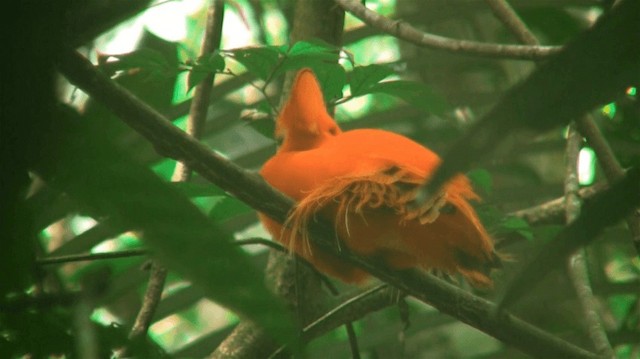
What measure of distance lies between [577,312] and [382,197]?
164 cm

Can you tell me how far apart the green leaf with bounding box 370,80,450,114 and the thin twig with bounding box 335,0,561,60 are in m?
0.13

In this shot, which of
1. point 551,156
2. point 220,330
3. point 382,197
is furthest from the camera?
point 551,156

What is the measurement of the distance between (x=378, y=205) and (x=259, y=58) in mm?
329

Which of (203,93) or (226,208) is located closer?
(226,208)

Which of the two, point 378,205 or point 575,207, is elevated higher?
point 378,205

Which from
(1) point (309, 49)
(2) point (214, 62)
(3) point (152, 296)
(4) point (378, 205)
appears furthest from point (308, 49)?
(3) point (152, 296)

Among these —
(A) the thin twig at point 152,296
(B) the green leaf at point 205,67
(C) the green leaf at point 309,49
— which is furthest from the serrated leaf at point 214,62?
(A) the thin twig at point 152,296

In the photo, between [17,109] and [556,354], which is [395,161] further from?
[17,109]

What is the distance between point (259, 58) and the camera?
4.78 feet

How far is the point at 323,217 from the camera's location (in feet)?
4.85

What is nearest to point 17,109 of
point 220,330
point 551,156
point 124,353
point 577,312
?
point 124,353

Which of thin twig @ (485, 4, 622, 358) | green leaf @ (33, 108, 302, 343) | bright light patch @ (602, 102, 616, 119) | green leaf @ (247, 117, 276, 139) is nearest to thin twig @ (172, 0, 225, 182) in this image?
green leaf @ (247, 117, 276, 139)

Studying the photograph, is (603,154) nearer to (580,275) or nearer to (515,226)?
(580,275)

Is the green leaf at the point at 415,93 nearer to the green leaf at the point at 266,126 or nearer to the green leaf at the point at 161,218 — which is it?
the green leaf at the point at 266,126
